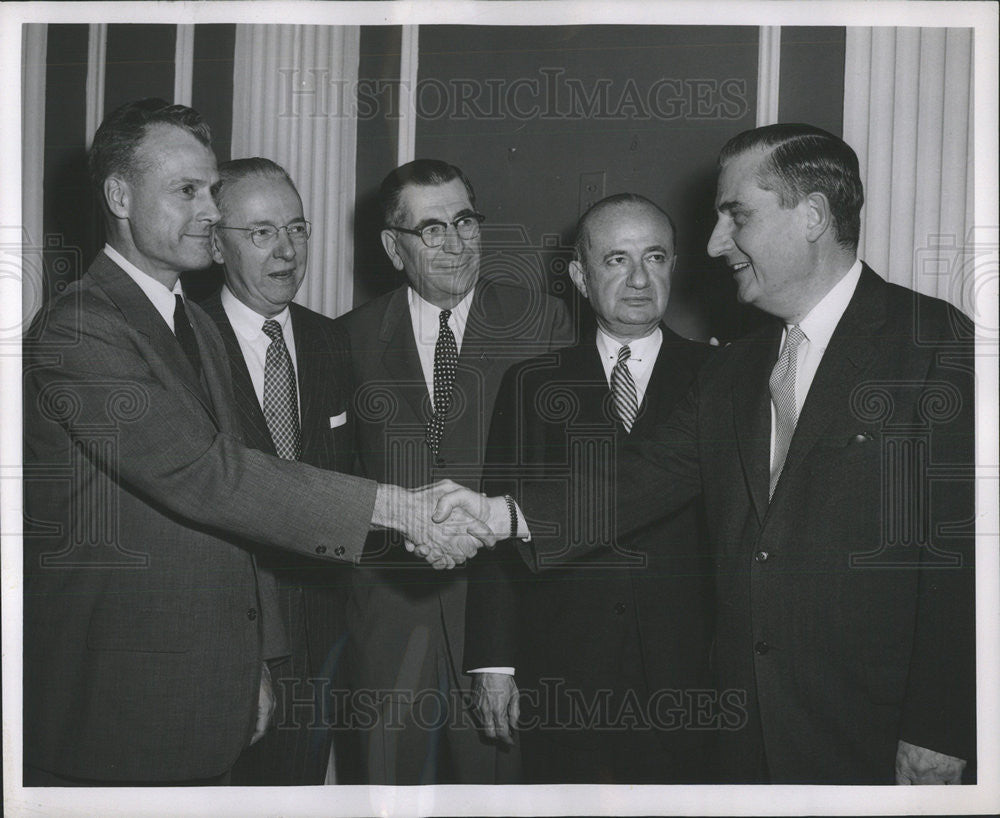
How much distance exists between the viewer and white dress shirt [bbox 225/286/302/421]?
2.11 metres

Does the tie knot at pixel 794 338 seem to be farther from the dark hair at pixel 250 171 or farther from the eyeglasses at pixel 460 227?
the dark hair at pixel 250 171

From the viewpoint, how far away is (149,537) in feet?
6.66

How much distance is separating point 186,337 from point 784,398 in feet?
4.11

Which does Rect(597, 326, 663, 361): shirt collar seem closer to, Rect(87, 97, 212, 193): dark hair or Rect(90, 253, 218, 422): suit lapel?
Rect(90, 253, 218, 422): suit lapel

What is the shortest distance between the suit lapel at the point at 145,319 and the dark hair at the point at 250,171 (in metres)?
Answer: 0.29

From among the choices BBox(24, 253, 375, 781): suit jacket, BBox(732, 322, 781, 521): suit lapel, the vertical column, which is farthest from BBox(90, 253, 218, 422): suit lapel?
the vertical column

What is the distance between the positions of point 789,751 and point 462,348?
1085mm

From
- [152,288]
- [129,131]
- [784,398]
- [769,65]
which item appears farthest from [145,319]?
[769,65]

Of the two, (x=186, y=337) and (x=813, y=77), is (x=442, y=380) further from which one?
(x=813, y=77)

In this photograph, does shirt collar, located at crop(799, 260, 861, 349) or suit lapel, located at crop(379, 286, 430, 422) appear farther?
suit lapel, located at crop(379, 286, 430, 422)

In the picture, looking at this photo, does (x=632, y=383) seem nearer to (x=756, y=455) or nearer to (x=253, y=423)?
(x=756, y=455)

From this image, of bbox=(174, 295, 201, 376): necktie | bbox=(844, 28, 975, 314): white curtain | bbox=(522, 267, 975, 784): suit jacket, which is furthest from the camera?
bbox=(844, 28, 975, 314): white curtain

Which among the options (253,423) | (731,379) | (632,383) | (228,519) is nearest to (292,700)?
(228,519)

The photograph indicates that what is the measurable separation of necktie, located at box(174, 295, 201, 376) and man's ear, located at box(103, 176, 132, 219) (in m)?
0.21
